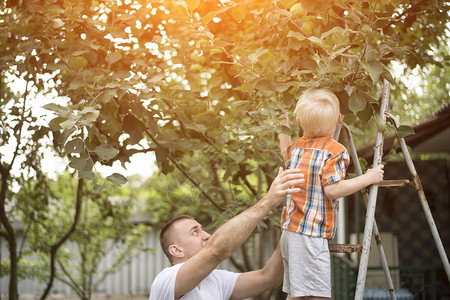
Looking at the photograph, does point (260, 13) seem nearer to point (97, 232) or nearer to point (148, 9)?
point (148, 9)

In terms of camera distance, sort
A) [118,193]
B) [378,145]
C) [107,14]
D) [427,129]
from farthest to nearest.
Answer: [118,193], [427,129], [107,14], [378,145]

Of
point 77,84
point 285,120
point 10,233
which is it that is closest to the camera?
point 285,120

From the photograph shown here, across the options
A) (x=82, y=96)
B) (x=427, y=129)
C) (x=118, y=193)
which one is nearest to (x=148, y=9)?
(x=82, y=96)

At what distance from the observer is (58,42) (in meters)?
3.90

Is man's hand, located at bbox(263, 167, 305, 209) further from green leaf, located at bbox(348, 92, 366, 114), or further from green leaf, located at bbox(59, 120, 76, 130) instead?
green leaf, located at bbox(59, 120, 76, 130)

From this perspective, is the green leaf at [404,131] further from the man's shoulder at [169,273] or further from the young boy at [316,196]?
the man's shoulder at [169,273]

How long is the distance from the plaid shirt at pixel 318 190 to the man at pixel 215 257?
7 centimetres

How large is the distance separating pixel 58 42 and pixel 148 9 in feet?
2.68

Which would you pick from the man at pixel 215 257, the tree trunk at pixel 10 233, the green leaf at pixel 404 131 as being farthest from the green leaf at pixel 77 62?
the tree trunk at pixel 10 233

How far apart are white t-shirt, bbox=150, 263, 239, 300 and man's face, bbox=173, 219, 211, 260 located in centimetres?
17

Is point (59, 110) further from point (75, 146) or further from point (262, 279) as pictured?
point (262, 279)

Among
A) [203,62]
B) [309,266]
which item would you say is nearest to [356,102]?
[309,266]

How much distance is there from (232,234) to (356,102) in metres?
0.82

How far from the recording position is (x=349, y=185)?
8.44 feet
